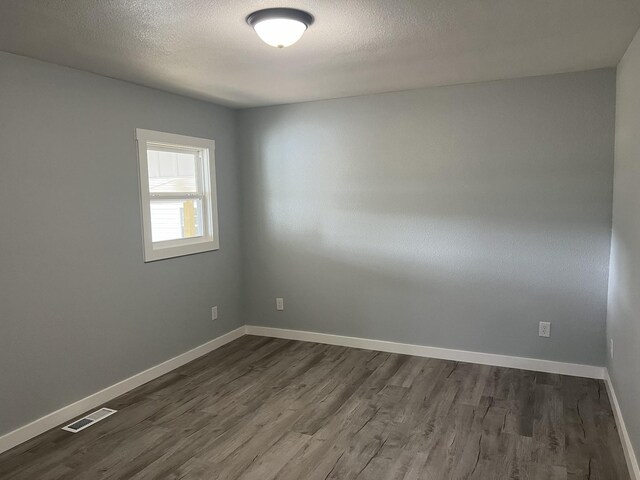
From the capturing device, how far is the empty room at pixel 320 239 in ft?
→ 8.41

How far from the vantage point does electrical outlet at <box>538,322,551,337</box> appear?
3770 mm

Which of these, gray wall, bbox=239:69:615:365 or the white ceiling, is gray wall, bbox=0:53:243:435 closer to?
the white ceiling

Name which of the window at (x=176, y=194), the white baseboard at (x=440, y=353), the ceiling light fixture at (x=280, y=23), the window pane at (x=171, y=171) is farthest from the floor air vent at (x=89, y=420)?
the ceiling light fixture at (x=280, y=23)

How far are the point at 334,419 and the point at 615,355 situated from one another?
1878 millimetres

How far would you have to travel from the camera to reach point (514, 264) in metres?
3.84

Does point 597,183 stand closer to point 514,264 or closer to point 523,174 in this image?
point 523,174

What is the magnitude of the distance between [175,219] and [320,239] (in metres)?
1.35

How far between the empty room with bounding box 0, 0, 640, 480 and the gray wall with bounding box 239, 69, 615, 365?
21 millimetres

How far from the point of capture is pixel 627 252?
109 inches

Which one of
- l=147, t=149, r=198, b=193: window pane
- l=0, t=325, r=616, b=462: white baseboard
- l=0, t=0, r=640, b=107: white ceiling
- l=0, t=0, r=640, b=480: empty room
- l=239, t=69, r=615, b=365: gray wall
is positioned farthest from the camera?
l=147, t=149, r=198, b=193: window pane

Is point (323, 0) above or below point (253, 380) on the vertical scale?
above

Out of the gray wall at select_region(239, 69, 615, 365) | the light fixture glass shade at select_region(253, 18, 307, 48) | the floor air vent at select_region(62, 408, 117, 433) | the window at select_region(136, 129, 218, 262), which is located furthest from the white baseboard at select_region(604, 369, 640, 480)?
the window at select_region(136, 129, 218, 262)

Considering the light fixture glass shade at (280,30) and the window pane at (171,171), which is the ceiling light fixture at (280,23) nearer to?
the light fixture glass shade at (280,30)

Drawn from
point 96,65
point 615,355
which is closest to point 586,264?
point 615,355
